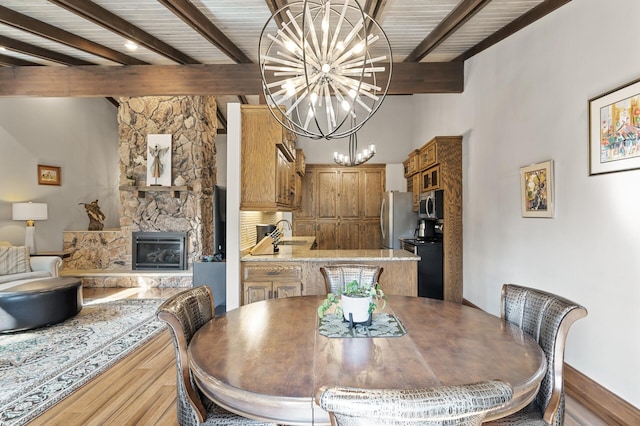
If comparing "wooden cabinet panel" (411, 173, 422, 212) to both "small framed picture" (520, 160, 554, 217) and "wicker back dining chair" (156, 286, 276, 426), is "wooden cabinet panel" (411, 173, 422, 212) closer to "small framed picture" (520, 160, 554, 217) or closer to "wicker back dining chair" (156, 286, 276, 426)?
"small framed picture" (520, 160, 554, 217)

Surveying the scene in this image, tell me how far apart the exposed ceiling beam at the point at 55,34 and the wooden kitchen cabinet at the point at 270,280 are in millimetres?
2936

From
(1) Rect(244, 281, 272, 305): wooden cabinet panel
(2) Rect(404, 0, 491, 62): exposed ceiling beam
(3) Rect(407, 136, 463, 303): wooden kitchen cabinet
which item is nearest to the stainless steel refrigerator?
Answer: (3) Rect(407, 136, 463, 303): wooden kitchen cabinet

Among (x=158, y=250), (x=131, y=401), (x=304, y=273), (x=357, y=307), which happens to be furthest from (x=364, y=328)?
(x=158, y=250)

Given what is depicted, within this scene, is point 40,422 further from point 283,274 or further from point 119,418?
point 283,274

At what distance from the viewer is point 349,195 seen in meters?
7.57

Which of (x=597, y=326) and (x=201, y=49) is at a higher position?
(x=201, y=49)

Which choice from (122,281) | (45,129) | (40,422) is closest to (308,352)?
(40,422)

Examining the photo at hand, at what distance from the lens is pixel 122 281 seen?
5.98 meters

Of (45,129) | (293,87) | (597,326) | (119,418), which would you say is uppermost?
(45,129)

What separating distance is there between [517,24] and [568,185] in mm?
1676

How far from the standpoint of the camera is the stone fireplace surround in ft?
20.9

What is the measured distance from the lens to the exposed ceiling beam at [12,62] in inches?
165

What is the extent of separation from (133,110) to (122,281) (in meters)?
3.16

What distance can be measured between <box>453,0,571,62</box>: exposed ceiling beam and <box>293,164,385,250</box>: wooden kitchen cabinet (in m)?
3.69
